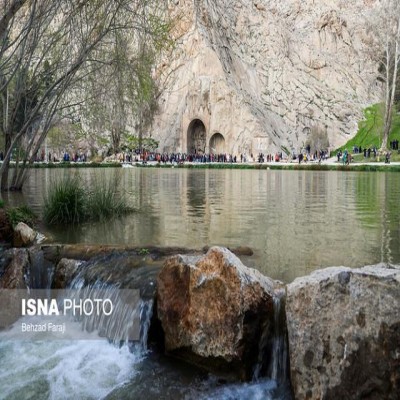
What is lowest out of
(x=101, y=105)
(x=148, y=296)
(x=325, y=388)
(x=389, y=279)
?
(x=325, y=388)

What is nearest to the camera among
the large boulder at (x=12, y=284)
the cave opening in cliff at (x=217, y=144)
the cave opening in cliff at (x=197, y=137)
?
the large boulder at (x=12, y=284)

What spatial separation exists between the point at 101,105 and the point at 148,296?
13.2 m

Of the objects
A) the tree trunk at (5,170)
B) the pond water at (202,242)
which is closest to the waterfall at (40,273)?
the pond water at (202,242)

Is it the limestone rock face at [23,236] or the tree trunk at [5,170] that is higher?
the tree trunk at [5,170]

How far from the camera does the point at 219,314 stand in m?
4.94

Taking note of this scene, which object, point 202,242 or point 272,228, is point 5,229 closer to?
point 202,242

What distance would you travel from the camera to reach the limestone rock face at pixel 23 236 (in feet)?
28.0

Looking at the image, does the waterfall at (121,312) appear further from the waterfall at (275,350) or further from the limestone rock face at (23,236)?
the limestone rock face at (23,236)

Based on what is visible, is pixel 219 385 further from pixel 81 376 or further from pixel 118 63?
pixel 118 63

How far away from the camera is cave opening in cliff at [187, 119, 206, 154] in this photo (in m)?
66.2

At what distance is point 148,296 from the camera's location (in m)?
5.81

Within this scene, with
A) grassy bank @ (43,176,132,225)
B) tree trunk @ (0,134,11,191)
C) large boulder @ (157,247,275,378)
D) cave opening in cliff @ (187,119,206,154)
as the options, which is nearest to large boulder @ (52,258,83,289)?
large boulder @ (157,247,275,378)

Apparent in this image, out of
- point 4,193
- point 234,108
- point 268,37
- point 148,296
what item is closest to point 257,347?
point 148,296

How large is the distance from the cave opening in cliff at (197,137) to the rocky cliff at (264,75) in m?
0.14
